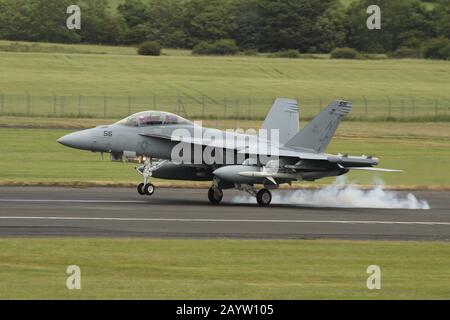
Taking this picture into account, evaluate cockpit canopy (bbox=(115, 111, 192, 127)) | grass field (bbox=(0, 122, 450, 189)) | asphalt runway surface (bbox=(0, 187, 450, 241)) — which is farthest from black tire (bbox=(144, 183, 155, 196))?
grass field (bbox=(0, 122, 450, 189))

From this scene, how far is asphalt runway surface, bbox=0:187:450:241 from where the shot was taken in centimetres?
2572

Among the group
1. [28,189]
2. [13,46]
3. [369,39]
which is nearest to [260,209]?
[28,189]

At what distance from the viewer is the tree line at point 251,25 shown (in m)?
121

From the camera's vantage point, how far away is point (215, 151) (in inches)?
1340

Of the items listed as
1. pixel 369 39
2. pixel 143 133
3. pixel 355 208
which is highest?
pixel 369 39

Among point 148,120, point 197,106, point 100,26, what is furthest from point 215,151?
point 100,26

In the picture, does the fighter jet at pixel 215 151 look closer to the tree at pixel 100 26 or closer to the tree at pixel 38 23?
the tree at pixel 38 23

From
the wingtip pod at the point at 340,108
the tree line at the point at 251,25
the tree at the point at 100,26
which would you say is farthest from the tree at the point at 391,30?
the wingtip pod at the point at 340,108

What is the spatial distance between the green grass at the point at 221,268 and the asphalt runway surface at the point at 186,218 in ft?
5.37

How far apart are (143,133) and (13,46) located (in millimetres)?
80513

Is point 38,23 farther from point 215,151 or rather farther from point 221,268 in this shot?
point 221,268

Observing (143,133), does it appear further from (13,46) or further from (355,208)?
(13,46)

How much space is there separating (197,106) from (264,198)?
4764 centimetres

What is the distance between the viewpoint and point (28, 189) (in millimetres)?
36438
